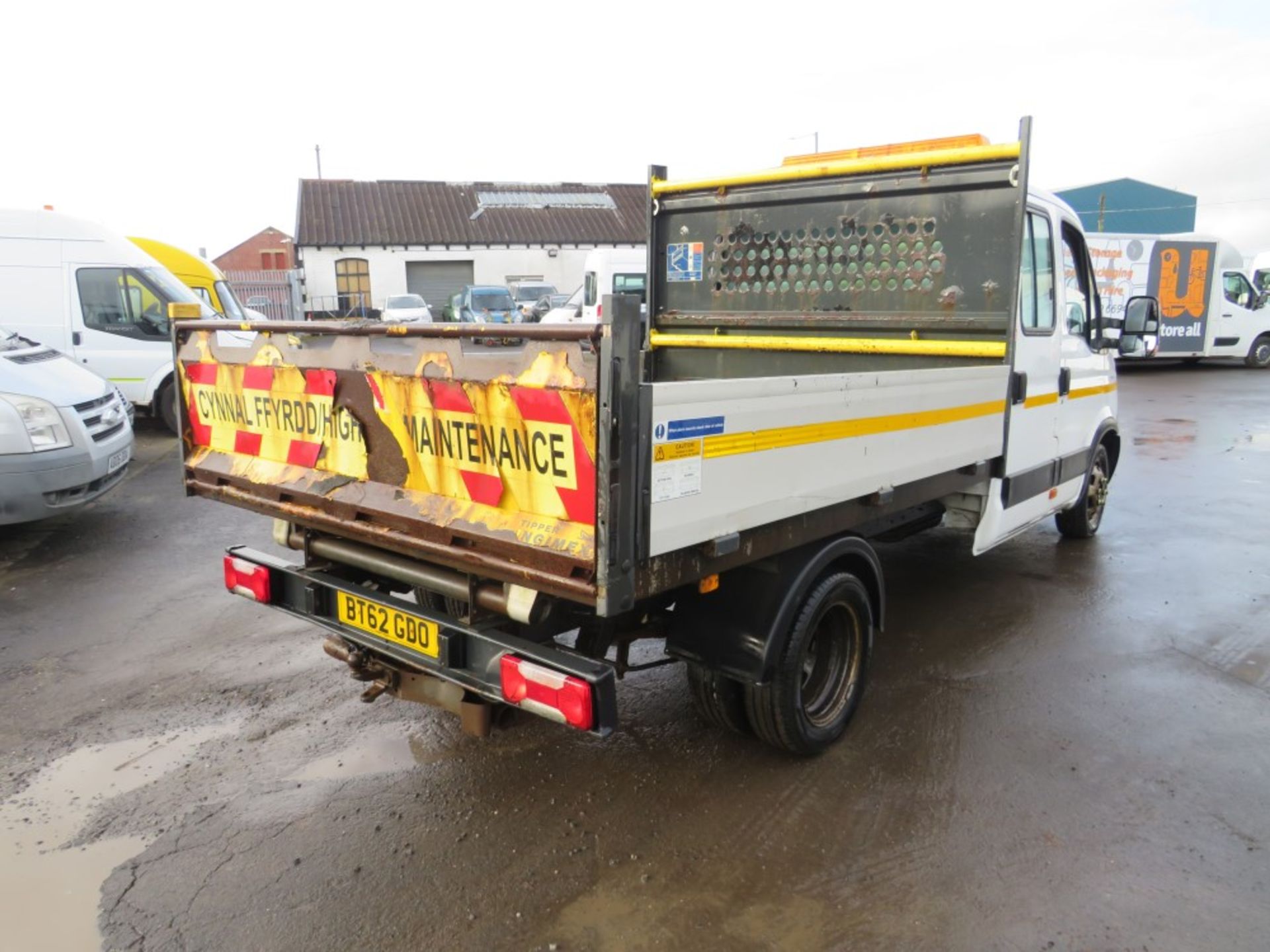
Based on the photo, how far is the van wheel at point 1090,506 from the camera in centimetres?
657

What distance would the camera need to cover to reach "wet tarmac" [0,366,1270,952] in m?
2.68

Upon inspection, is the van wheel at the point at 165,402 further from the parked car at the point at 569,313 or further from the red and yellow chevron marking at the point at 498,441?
the red and yellow chevron marking at the point at 498,441

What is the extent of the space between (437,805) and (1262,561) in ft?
20.1

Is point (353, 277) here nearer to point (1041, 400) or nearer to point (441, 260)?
point (441, 260)

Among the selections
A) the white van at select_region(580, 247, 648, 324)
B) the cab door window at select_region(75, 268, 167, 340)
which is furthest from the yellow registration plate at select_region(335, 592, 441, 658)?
the white van at select_region(580, 247, 648, 324)

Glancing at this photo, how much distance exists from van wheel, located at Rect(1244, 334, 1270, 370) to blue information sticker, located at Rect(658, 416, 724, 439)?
2421 centimetres

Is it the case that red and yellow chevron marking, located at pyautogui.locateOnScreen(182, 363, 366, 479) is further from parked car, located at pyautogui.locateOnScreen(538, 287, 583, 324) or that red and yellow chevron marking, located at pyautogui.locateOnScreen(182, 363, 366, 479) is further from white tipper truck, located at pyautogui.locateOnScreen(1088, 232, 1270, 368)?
white tipper truck, located at pyautogui.locateOnScreen(1088, 232, 1270, 368)

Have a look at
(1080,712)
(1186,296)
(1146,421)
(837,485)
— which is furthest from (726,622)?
(1186,296)

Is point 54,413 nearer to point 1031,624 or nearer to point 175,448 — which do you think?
point 175,448

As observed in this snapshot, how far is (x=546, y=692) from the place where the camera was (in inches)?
104

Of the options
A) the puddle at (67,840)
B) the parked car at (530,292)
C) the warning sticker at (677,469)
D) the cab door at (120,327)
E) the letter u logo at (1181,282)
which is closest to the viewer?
the warning sticker at (677,469)

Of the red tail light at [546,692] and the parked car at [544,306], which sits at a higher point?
the parked car at [544,306]

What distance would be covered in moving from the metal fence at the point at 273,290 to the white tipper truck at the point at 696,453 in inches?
1012

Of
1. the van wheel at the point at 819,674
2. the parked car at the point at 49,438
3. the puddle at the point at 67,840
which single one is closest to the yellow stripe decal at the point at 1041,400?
the van wheel at the point at 819,674
